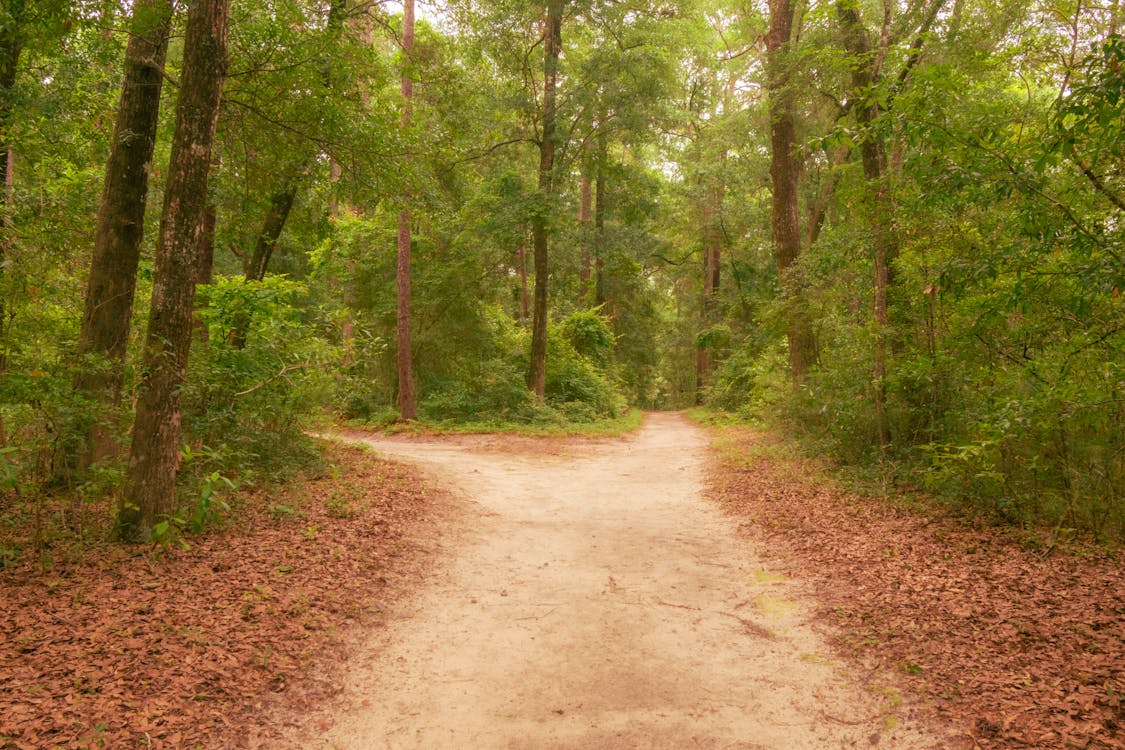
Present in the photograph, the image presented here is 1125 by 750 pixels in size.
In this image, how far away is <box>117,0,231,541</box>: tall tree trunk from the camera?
200 inches

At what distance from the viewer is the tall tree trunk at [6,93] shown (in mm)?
5461

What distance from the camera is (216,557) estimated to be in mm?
5246

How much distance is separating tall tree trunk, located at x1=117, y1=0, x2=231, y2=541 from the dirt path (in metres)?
2.40

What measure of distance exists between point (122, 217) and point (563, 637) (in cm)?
611

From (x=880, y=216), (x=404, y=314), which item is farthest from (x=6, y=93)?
(x=404, y=314)

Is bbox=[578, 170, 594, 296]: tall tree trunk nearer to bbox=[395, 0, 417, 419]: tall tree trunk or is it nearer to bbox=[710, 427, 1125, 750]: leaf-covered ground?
bbox=[395, 0, 417, 419]: tall tree trunk

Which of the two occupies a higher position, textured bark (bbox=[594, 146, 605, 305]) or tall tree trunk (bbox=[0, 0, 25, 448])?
textured bark (bbox=[594, 146, 605, 305])

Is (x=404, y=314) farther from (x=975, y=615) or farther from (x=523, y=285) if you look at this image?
(x=975, y=615)

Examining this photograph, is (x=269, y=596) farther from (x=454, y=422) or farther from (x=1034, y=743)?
(x=454, y=422)

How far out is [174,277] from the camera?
5129mm

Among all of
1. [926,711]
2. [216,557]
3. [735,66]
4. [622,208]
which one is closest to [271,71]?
[216,557]

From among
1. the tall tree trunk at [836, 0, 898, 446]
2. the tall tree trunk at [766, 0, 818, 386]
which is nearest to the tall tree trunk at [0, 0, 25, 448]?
the tall tree trunk at [836, 0, 898, 446]

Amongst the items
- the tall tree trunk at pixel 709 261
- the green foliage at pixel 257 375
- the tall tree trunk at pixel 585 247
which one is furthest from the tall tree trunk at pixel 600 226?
the green foliage at pixel 257 375

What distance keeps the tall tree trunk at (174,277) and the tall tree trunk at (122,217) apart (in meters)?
1.56
